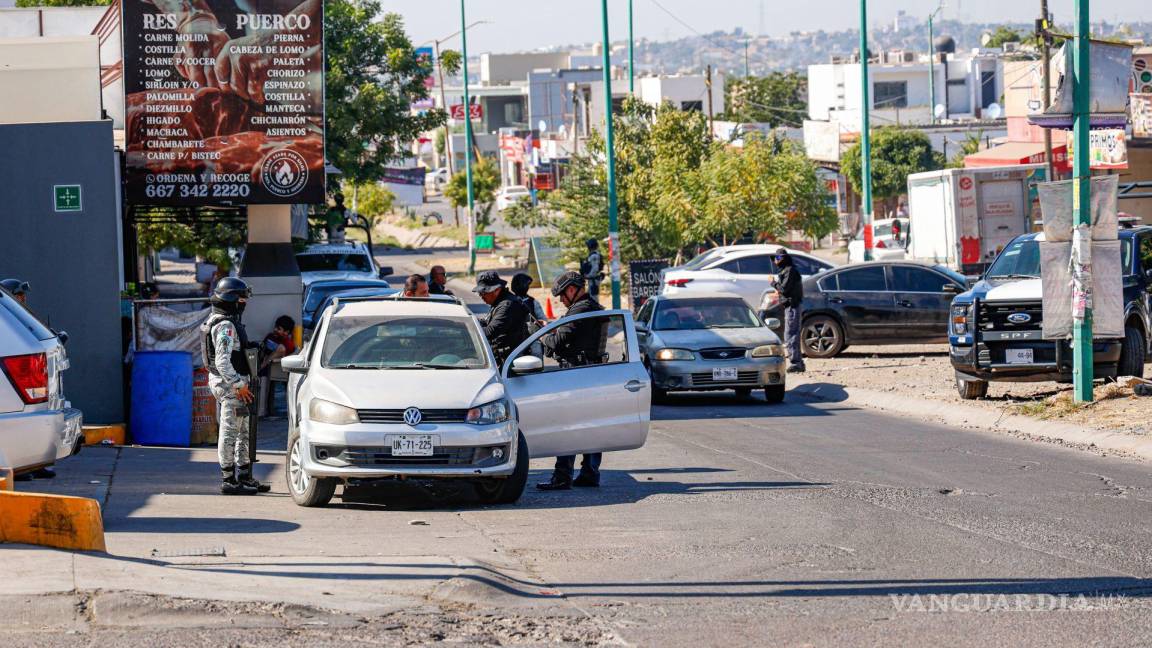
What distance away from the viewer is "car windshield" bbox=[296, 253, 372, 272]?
35.2 metres

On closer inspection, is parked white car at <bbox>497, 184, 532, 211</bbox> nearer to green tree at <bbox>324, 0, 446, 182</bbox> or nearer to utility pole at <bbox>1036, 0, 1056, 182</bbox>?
green tree at <bbox>324, 0, 446, 182</bbox>

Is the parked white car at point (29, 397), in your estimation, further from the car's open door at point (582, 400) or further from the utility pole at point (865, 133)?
the utility pole at point (865, 133)

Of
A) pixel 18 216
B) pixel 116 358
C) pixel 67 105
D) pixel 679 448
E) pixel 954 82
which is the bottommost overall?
pixel 679 448

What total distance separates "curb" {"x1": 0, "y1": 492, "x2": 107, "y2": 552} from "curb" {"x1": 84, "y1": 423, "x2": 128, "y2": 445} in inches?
272

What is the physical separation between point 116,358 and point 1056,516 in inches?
410

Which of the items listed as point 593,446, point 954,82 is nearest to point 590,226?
point 593,446

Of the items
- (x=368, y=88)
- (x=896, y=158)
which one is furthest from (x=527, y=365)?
(x=896, y=158)

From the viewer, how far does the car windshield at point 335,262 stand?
35250 mm

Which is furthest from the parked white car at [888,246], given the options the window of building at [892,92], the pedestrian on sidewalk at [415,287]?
the window of building at [892,92]

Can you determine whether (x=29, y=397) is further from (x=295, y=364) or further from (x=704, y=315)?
(x=704, y=315)

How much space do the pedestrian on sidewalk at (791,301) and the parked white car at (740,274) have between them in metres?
5.12

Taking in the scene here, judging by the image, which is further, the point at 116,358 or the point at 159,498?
the point at 116,358

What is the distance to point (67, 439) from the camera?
34.0 feet

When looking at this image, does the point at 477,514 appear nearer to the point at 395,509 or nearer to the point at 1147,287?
the point at 395,509
